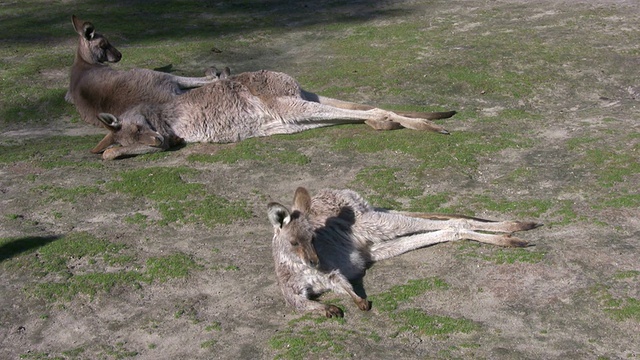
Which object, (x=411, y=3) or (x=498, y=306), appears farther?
(x=411, y=3)

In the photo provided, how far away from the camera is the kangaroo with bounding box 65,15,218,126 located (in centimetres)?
887

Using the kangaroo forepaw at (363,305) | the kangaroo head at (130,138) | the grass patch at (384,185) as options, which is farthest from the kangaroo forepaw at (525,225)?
the kangaroo head at (130,138)

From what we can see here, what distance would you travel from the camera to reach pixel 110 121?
8.35m

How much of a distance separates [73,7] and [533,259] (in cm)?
1089

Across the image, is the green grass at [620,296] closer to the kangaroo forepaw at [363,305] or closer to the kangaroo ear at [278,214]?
the kangaroo forepaw at [363,305]

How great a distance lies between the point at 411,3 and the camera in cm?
1316

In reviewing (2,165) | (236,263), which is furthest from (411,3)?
(236,263)

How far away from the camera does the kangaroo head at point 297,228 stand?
512 cm

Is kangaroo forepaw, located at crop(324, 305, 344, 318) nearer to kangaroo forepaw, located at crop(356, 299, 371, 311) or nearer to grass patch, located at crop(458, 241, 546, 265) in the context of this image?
kangaroo forepaw, located at crop(356, 299, 371, 311)

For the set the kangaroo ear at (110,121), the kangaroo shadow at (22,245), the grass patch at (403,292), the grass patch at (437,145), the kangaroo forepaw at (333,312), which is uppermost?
the kangaroo ear at (110,121)

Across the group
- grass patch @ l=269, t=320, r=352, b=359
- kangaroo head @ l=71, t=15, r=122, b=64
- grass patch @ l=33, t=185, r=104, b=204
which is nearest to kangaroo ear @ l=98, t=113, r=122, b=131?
grass patch @ l=33, t=185, r=104, b=204

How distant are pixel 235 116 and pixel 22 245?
2770mm

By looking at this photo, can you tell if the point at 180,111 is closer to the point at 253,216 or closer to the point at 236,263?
the point at 253,216

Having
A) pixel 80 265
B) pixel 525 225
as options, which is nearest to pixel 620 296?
pixel 525 225
